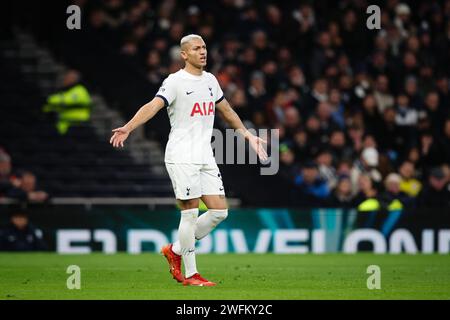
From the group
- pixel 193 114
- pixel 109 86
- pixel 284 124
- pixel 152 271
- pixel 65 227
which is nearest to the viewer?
pixel 193 114

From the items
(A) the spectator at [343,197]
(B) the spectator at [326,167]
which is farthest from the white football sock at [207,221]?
(B) the spectator at [326,167]

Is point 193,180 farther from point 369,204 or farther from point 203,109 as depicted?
point 369,204

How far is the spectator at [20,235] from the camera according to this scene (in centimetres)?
1711

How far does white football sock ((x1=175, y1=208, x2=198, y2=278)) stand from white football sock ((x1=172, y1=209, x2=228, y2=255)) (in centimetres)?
18

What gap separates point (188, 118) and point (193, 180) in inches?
25.0

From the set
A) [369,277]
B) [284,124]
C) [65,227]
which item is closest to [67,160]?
[65,227]

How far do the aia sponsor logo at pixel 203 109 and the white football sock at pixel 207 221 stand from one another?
101cm

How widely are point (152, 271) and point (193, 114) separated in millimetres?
2826

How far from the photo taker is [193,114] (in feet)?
35.5

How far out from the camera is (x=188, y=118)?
10.8 m

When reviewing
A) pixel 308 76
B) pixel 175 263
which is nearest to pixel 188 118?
pixel 175 263

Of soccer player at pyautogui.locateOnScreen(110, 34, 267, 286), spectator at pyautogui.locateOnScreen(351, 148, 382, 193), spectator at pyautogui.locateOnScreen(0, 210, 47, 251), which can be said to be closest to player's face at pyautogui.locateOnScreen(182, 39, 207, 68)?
soccer player at pyautogui.locateOnScreen(110, 34, 267, 286)

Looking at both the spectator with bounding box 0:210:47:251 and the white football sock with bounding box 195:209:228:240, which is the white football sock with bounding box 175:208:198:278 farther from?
the spectator with bounding box 0:210:47:251

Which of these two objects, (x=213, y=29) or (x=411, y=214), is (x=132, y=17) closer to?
(x=213, y=29)
